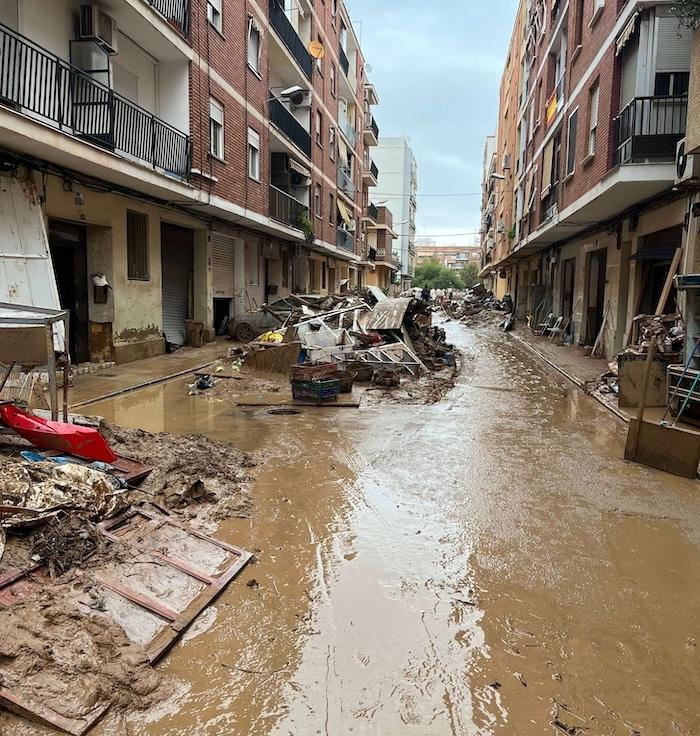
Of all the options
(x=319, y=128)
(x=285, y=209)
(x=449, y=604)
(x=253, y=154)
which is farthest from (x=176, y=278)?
(x=449, y=604)

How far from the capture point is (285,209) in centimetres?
2011

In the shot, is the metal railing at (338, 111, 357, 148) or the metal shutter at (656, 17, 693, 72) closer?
the metal shutter at (656, 17, 693, 72)

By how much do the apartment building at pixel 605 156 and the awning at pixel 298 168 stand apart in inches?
358

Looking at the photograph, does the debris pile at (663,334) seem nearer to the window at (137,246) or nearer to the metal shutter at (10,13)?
the window at (137,246)

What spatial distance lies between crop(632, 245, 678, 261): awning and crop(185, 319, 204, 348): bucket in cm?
1090

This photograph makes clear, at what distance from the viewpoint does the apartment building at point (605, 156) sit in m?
10.5

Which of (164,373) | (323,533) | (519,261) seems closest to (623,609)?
(323,533)

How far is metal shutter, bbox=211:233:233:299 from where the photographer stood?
17.0 metres

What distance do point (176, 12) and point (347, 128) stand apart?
20.9m

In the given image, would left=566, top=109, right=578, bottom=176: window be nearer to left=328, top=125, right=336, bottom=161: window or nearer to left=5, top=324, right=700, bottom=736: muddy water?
left=5, top=324, right=700, bottom=736: muddy water

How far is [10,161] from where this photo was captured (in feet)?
29.0

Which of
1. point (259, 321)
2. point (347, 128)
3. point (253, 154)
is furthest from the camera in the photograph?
point (347, 128)

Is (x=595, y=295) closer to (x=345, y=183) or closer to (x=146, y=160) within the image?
(x=146, y=160)

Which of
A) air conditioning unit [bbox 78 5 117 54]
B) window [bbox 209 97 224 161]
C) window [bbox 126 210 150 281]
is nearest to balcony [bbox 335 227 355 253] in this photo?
window [bbox 209 97 224 161]
